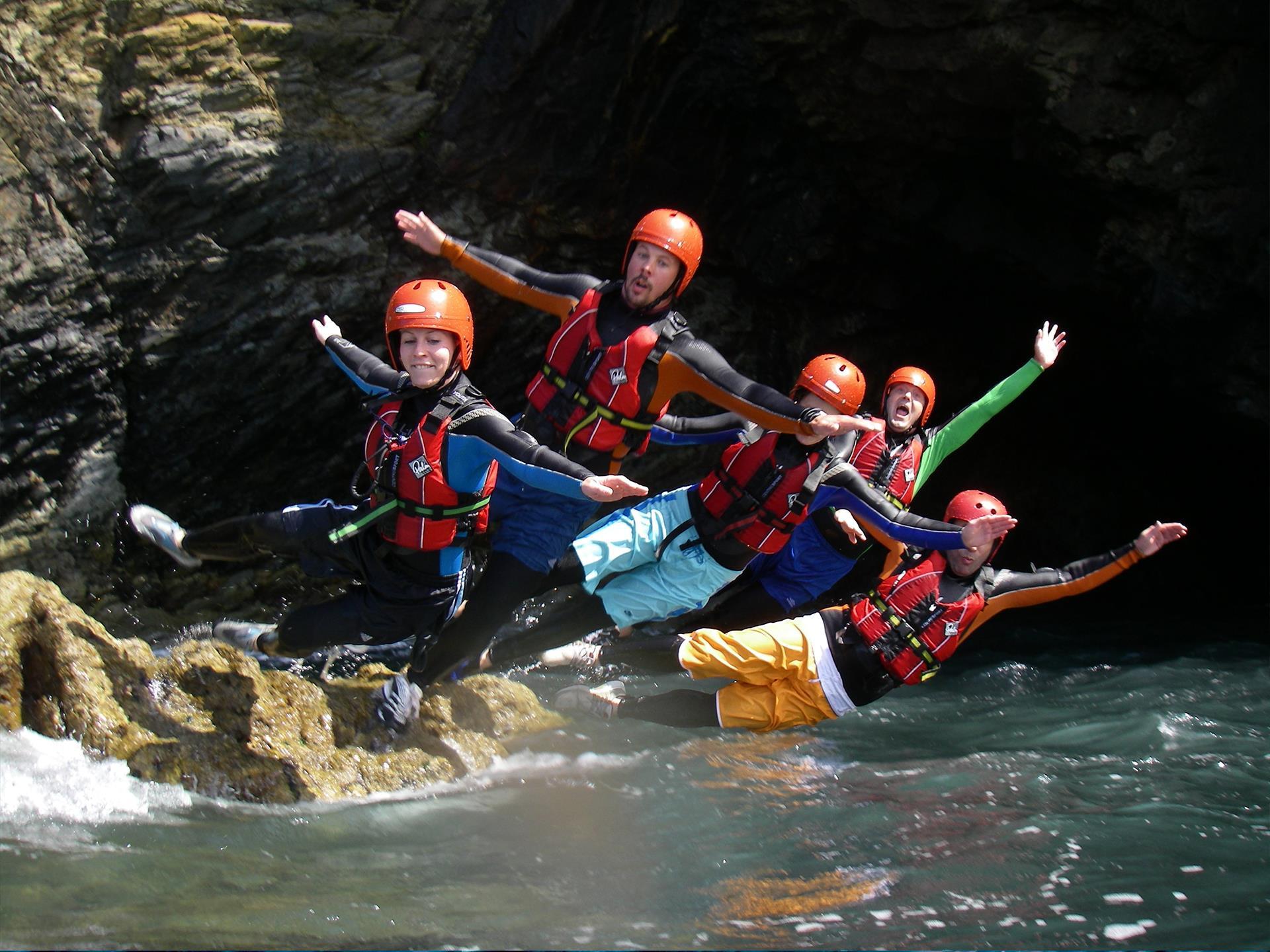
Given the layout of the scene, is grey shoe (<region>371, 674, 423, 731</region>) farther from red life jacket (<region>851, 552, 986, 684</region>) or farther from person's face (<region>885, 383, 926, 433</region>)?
person's face (<region>885, 383, 926, 433</region>)

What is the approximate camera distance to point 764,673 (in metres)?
5.48

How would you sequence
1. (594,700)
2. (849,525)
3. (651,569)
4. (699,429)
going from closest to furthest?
(594,700) → (651,569) → (699,429) → (849,525)

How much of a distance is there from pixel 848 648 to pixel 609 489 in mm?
1924

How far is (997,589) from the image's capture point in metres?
5.61

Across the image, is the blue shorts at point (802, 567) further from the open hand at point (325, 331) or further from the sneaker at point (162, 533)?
the sneaker at point (162, 533)

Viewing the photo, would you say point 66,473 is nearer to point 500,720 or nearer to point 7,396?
point 7,396

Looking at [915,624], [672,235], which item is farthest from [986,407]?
[672,235]

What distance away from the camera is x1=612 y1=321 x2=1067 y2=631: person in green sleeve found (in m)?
6.48

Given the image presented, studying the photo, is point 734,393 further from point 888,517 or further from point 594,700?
point 594,700

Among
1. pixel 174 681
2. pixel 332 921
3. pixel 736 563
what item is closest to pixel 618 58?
pixel 736 563

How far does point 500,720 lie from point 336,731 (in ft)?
3.51

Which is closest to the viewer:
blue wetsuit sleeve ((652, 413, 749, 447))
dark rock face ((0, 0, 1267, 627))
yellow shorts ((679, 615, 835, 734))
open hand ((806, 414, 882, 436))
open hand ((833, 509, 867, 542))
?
open hand ((806, 414, 882, 436))

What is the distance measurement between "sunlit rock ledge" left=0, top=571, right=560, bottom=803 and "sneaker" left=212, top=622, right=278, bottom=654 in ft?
0.61

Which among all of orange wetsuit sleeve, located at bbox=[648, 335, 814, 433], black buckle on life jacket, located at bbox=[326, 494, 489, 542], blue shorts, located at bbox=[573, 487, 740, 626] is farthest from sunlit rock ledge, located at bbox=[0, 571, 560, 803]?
A: orange wetsuit sleeve, located at bbox=[648, 335, 814, 433]
